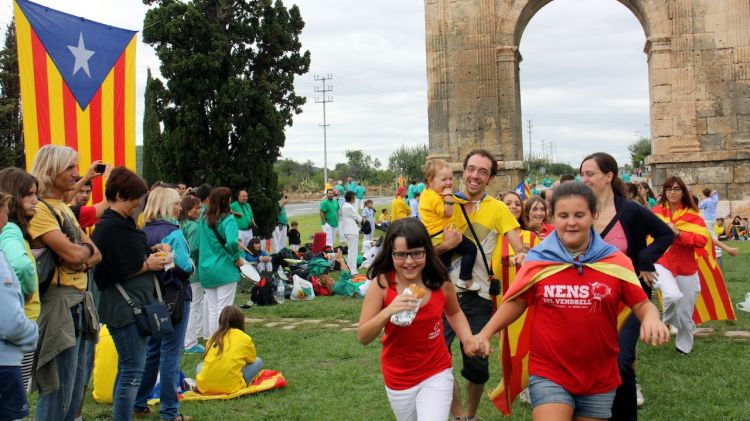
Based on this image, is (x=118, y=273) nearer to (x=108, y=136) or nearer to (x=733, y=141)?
(x=108, y=136)

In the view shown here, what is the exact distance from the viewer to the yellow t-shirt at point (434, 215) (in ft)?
18.2

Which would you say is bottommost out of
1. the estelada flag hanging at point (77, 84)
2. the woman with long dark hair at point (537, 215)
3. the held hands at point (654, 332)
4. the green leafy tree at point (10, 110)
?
the held hands at point (654, 332)

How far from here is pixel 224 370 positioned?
22.2 ft

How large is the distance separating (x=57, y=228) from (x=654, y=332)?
3.40 meters

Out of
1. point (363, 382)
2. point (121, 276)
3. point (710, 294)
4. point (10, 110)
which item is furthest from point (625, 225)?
point (10, 110)

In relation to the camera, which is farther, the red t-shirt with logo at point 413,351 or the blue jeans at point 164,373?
the blue jeans at point 164,373

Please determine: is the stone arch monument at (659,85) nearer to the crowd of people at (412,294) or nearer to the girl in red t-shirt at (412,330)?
the crowd of people at (412,294)

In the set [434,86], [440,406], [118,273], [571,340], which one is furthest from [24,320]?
[434,86]

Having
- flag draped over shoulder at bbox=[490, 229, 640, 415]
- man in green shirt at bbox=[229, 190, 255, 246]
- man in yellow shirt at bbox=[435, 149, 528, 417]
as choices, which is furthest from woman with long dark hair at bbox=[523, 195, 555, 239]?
man in green shirt at bbox=[229, 190, 255, 246]

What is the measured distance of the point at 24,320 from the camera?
363 centimetres

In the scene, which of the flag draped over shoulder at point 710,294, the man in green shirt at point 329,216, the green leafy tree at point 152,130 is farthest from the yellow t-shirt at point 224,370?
the man in green shirt at point 329,216

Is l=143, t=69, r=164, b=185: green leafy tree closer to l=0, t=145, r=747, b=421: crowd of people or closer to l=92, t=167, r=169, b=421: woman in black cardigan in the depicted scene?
l=0, t=145, r=747, b=421: crowd of people

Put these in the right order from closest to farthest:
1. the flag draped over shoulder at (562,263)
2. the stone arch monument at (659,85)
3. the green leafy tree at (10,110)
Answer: the flag draped over shoulder at (562,263), the stone arch monument at (659,85), the green leafy tree at (10,110)

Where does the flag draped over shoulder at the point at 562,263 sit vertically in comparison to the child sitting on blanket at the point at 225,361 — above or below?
above
